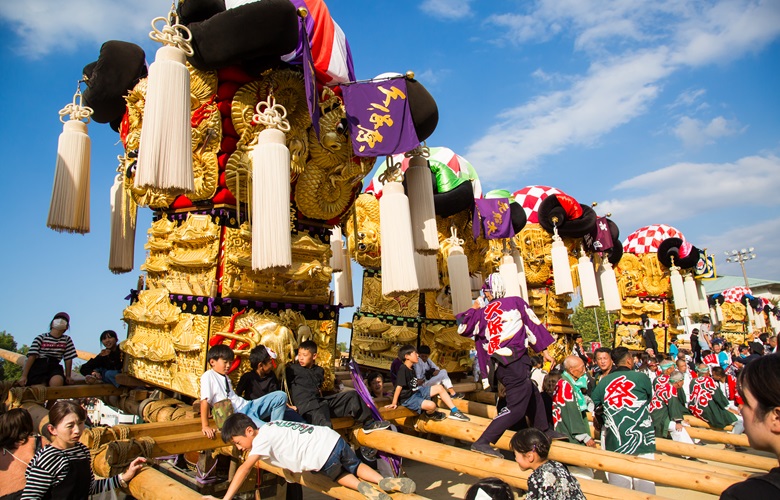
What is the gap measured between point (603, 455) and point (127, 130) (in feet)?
20.1

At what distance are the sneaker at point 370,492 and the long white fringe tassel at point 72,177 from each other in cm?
385

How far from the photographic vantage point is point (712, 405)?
719 cm

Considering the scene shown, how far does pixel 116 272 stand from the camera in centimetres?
623

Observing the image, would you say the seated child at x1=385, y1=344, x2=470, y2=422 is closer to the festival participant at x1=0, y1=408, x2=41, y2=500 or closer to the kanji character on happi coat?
the festival participant at x1=0, y1=408, x2=41, y2=500

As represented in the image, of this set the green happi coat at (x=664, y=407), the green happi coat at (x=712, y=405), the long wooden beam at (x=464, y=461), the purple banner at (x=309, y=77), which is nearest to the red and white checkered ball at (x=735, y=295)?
the green happi coat at (x=712, y=405)

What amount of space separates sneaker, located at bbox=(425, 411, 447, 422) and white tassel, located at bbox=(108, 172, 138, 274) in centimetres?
411

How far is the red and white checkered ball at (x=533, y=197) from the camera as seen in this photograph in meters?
12.2

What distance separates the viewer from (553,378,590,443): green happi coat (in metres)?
4.47

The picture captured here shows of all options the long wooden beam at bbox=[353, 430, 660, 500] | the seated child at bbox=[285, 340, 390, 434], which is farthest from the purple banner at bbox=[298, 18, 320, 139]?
the long wooden beam at bbox=[353, 430, 660, 500]

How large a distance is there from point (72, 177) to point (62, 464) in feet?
10.6

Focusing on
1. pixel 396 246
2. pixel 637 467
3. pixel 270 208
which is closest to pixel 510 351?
pixel 637 467

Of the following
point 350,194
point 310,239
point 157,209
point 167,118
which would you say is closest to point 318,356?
point 310,239

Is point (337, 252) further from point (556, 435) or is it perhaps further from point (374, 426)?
point (556, 435)

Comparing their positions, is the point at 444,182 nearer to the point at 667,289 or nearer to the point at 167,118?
the point at 167,118
